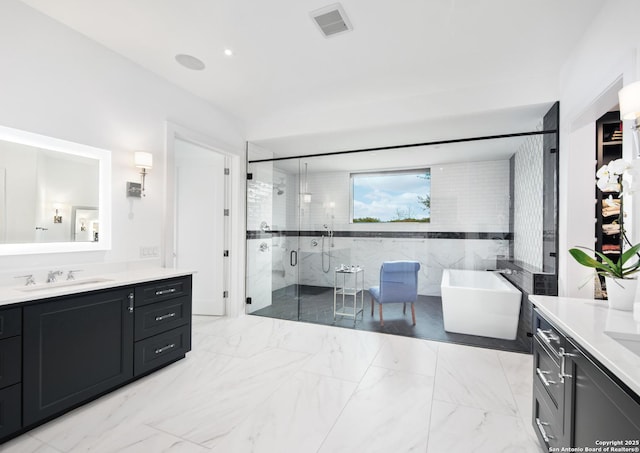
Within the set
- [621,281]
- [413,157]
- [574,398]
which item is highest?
[413,157]

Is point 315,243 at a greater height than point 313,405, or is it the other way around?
point 315,243

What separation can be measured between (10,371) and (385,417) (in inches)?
89.9

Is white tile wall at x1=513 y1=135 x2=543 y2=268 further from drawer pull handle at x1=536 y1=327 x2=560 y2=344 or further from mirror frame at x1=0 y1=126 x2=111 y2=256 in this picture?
mirror frame at x1=0 y1=126 x2=111 y2=256

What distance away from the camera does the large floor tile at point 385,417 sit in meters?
1.80

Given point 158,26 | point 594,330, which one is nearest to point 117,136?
point 158,26

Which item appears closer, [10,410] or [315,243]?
[10,410]

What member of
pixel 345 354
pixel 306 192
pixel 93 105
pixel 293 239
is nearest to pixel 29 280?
pixel 93 105

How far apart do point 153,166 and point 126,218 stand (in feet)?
1.97

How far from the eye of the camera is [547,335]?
1.62 metres

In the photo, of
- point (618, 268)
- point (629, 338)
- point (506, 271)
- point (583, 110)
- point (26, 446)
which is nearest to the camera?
point (629, 338)

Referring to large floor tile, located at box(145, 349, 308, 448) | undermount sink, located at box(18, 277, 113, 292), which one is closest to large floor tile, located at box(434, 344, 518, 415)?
large floor tile, located at box(145, 349, 308, 448)

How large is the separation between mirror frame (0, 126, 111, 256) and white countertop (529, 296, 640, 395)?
327cm

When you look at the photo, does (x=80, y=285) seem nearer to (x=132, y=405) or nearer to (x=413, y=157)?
(x=132, y=405)

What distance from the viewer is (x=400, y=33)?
95.2 inches
